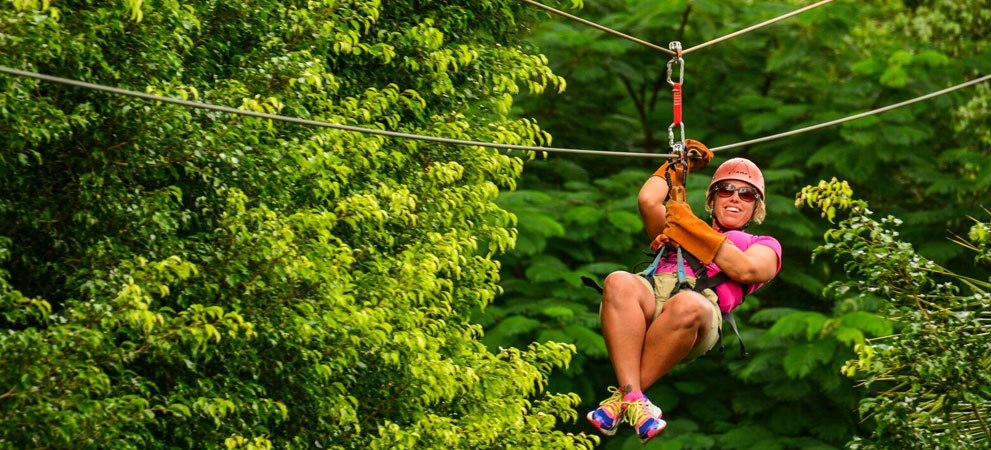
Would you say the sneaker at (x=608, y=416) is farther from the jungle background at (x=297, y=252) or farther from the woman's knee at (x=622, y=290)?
the jungle background at (x=297, y=252)

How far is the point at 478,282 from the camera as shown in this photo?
981 cm

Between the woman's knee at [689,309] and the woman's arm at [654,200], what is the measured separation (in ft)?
1.60

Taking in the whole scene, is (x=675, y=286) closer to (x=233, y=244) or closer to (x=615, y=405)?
(x=615, y=405)

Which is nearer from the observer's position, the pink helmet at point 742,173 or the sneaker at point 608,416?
the sneaker at point 608,416

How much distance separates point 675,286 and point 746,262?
0.35m

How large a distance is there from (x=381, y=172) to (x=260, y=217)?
6.04 feet

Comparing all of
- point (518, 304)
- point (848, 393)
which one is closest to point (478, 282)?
point (518, 304)

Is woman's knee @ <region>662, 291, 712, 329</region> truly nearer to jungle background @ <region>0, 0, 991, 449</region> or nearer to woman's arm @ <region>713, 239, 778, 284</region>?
woman's arm @ <region>713, 239, 778, 284</region>

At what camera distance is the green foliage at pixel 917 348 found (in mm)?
8250

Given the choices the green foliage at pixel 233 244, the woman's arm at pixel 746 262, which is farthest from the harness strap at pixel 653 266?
the green foliage at pixel 233 244

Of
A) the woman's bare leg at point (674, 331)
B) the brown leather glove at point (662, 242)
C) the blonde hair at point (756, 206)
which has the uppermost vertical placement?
the blonde hair at point (756, 206)

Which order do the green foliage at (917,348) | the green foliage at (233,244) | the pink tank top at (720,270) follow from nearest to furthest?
1. the pink tank top at (720,270)
2. the green foliage at (233,244)
3. the green foliage at (917,348)

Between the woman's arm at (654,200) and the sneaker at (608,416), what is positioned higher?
the woman's arm at (654,200)

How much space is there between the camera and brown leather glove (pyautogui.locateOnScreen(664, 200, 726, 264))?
229 inches
